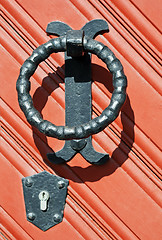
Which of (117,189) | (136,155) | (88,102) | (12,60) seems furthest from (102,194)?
(12,60)

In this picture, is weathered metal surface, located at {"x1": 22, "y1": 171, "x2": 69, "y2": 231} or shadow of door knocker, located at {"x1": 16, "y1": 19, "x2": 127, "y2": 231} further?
weathered metal surface, located at {"x1": 22, "y1": 171, "x2": 69, "y2": 231}

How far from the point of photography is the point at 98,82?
3.01 ft

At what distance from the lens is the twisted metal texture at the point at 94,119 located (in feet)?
2.49

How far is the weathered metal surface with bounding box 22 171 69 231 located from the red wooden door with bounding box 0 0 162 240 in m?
0.02

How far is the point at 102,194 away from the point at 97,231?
110mm

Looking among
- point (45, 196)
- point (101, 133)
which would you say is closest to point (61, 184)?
point (45, 196)

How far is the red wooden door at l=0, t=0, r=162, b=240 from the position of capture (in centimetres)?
90

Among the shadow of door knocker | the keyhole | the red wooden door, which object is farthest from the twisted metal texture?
the keyhole

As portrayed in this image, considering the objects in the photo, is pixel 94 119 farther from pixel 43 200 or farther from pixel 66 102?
pixel 43 200

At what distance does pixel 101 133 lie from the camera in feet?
3.02

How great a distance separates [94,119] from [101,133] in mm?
159

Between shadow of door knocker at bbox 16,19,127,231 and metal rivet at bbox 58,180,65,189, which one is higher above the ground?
shadow of door knocker at bbox 16,19,127,231

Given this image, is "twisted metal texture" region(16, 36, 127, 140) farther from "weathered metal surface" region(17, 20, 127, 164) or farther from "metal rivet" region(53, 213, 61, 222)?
"metal rivet" region(53, 213, 61, 222)

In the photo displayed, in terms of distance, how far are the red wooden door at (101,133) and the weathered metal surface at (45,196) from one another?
20 mm
